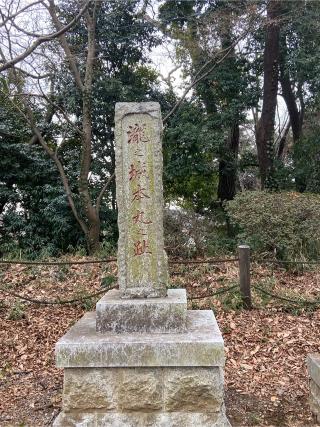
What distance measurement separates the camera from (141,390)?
337cm

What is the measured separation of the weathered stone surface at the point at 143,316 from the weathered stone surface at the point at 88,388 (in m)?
0.37

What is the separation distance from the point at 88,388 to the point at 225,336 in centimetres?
295

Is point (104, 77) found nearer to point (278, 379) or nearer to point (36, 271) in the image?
point (36, 271)

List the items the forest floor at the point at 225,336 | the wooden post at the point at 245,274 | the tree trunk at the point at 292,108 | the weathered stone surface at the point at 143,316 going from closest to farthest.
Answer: the weathered stone surface at the point at 143,316, the forest floor at the point at 225,336, the wooden post at the point at 245,274, the tree trunk at the point at 292,108

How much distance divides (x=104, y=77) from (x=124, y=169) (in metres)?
8.77

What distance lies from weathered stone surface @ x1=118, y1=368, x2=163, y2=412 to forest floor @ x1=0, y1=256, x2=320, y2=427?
958mm

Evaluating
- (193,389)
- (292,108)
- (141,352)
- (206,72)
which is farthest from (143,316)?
(292,108)

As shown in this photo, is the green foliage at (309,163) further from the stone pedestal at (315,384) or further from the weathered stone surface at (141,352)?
the weathered stone surface at (141,352)

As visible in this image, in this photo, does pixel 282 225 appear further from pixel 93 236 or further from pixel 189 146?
pixel 93 236

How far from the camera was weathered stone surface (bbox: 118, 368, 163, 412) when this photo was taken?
3.37m

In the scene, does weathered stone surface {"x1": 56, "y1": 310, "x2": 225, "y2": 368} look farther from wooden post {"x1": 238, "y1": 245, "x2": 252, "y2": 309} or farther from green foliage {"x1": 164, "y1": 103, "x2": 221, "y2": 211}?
green foliage {"x1": 164, "y1": 103, "x2": 221, "y2": 211}

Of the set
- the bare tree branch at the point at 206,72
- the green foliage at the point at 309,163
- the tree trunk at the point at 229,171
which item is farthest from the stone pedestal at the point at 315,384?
the tree trunk at the point at 229,171

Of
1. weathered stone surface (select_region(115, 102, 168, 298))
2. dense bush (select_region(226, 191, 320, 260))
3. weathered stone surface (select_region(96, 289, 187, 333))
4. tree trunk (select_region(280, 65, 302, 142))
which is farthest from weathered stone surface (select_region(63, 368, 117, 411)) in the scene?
tree trunk (select_region(280, 65, 302, 142))

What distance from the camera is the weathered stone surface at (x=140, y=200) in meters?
3.70
